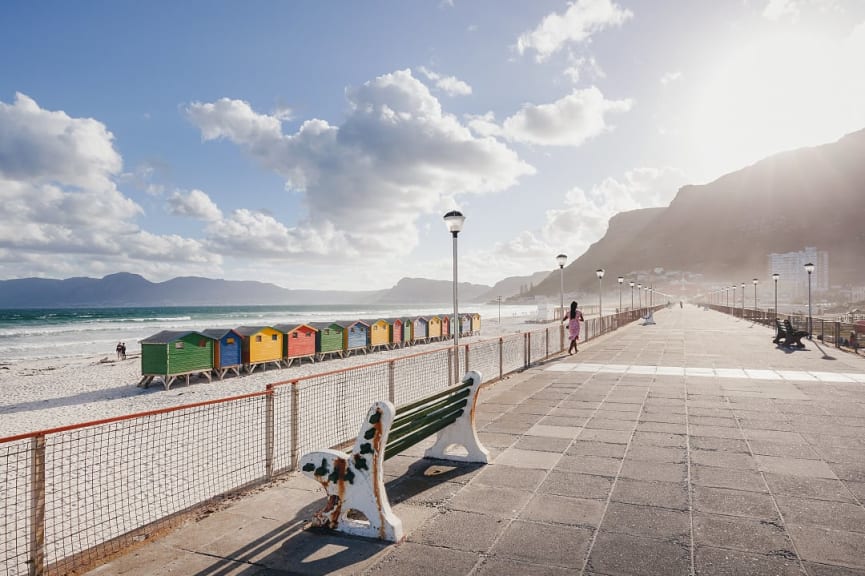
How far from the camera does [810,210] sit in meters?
186

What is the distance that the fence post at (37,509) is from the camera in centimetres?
321

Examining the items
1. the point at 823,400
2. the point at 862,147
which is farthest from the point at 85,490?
the point at 862,147

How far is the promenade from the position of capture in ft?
10.9

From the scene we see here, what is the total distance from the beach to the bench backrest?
10.6 m

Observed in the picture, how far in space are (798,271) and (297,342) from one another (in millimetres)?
185236

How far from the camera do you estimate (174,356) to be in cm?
1878

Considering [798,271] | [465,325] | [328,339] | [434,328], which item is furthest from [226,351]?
[798,271]

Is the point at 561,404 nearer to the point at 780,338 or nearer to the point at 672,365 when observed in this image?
the point at 672,365

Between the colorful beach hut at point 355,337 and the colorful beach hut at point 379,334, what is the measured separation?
1.25 feet

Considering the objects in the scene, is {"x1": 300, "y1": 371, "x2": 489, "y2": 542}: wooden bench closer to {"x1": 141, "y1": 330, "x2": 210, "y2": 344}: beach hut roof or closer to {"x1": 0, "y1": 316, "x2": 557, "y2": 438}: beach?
{"x1": 0, "y1": 316, "x2": 557, "y2": 438}: beach

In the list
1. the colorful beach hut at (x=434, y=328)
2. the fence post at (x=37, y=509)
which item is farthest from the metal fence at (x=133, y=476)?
the colorful beach hut at (x=434, y=328)

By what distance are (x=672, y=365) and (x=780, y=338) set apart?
9309 mm

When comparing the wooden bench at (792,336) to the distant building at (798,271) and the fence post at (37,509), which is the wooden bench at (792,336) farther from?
the distant building at (798,271)

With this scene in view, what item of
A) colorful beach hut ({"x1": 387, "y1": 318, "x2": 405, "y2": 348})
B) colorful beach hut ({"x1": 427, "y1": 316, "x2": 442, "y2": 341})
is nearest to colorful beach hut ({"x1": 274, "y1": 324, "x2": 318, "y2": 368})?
colorful beach hut ({"x1": 387, "y1": 318, "x2": 405, "y2": 348})
